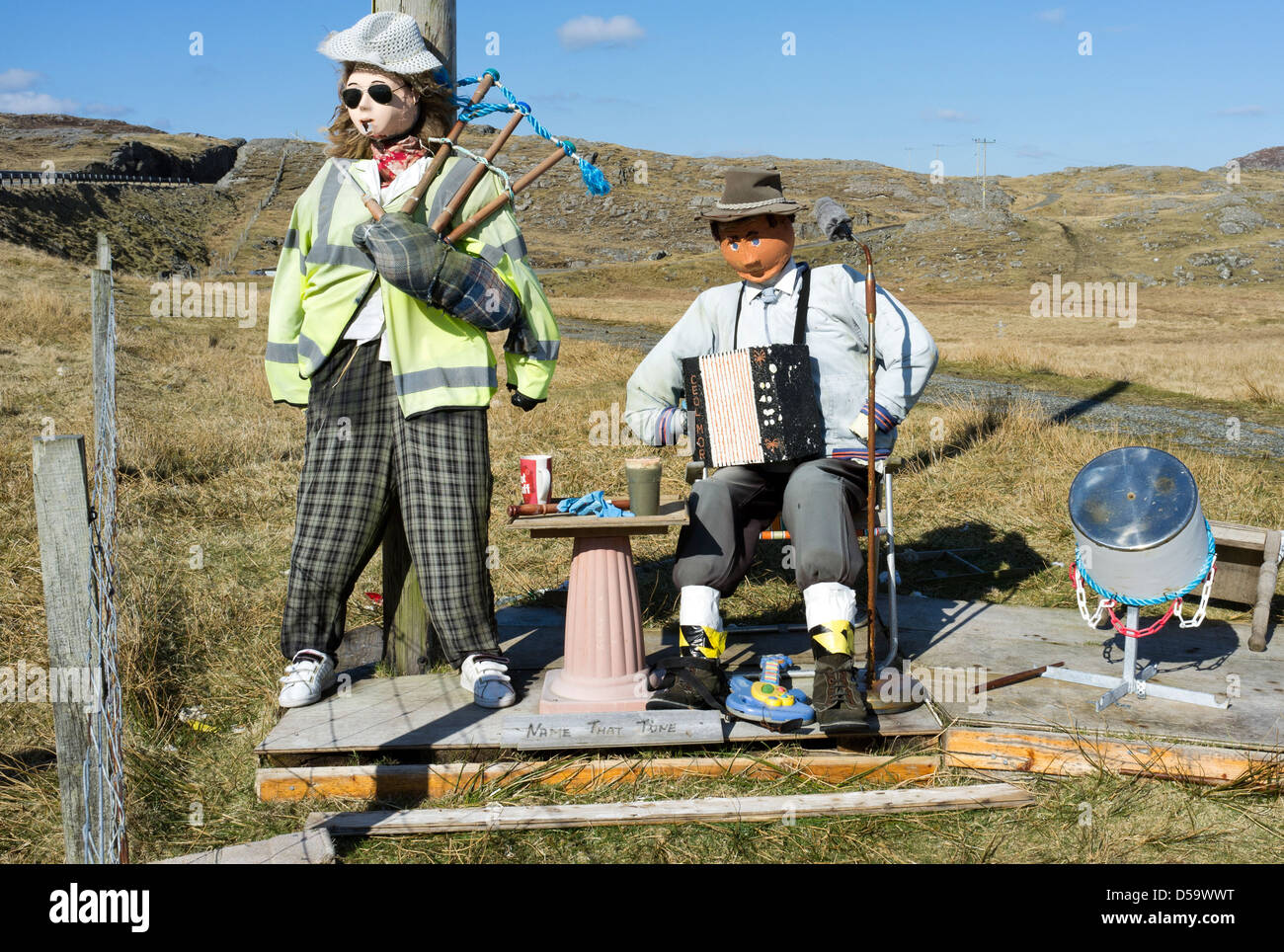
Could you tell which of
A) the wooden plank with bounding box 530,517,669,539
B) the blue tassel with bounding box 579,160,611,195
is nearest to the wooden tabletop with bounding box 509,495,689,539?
the wooden plank with bounding box 530,517,669,539

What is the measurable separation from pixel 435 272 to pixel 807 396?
146 centimetres

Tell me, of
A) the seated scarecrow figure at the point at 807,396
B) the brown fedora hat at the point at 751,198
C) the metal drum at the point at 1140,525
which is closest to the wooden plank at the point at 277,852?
the seated scarecrow figure at the point at 807,396

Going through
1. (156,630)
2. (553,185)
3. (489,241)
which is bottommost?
(156,630)

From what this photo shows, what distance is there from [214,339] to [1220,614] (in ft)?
47.7

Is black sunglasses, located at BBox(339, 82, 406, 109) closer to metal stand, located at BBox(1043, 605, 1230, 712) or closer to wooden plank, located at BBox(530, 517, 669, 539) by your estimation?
wooden plank, located at BBox(530, 517, 669, 539)

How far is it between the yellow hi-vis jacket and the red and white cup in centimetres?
27

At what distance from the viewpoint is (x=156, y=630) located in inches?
189

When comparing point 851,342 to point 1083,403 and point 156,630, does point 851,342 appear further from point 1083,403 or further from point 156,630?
point 1083,403

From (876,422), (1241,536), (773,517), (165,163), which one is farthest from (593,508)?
(165,163)

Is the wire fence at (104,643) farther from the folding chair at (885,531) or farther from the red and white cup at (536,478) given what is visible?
the folding chair at (885,531)

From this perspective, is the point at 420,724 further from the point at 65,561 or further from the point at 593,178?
the point at 593,178

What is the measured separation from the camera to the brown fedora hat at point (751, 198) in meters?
4.34

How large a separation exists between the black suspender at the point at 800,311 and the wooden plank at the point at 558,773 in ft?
5.39
